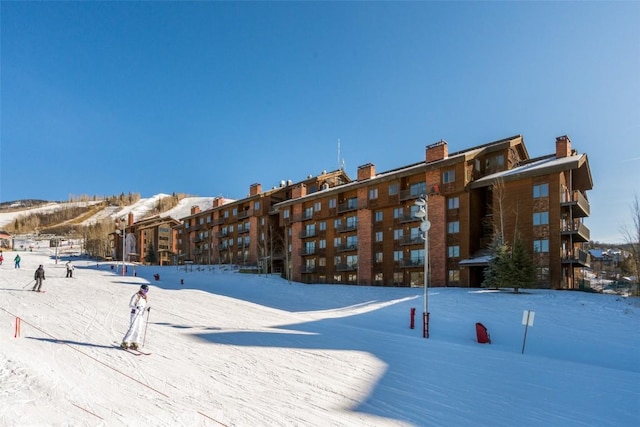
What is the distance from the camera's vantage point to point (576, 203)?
3347cm

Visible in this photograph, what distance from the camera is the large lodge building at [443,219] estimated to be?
33.7 meters

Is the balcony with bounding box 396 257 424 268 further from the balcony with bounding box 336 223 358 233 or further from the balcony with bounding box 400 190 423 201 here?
the balcony with bounding box 336 223 358 233

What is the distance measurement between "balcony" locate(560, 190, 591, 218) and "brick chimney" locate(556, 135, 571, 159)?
141 inches

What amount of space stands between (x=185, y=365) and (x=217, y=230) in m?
65.9

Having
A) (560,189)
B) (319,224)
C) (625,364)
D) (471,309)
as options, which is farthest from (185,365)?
(319,224)

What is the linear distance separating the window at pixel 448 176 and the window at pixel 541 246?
9.09m

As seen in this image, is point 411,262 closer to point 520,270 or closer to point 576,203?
point 520,270

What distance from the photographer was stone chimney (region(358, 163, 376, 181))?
4892cm

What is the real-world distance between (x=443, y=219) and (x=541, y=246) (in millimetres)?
8653

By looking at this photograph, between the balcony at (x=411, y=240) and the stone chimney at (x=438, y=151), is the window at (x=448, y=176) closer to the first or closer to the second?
the stone chimney at (x=438, y=151)

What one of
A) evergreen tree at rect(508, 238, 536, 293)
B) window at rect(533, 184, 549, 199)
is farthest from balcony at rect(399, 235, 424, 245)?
evergreen tree at rect(508, 238, 536, 293)

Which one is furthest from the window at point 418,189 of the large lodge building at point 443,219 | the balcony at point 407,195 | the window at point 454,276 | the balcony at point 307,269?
the balcony at point 307,269

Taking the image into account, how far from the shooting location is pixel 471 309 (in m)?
23.6

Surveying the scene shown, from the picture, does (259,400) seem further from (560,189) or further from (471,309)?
(560,189)
